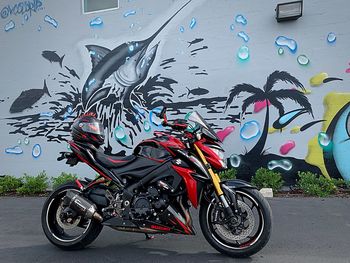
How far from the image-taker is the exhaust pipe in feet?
13.3

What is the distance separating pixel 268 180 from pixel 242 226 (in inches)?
153

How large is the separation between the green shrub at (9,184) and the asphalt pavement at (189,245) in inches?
133

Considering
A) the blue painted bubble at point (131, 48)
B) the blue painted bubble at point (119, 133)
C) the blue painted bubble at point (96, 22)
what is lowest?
the blue painted bubble at point (119, 133)

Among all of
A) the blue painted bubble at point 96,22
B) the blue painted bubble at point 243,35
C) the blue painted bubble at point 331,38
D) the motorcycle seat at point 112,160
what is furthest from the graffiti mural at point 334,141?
the blue painted bubble at point 96,22

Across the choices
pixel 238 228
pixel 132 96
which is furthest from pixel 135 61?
pixel 238 228

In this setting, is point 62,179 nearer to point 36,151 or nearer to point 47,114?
point 36,151

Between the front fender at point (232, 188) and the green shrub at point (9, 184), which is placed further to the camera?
the green shrub at point (9, 184)

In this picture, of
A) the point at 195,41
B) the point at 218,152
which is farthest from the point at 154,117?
the point at 218,152

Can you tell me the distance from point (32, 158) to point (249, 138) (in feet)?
18.3

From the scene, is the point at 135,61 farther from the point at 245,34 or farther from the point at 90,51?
the point at 245,34

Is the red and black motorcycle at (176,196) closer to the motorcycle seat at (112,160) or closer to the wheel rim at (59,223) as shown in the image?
the motorcycle seat at (112,160)

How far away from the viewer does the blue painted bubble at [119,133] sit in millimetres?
8898

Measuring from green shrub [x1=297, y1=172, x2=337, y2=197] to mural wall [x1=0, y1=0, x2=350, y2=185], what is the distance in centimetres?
33

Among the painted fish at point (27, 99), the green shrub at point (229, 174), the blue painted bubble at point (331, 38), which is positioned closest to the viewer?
the blue painted bubble at point (331, 38)
